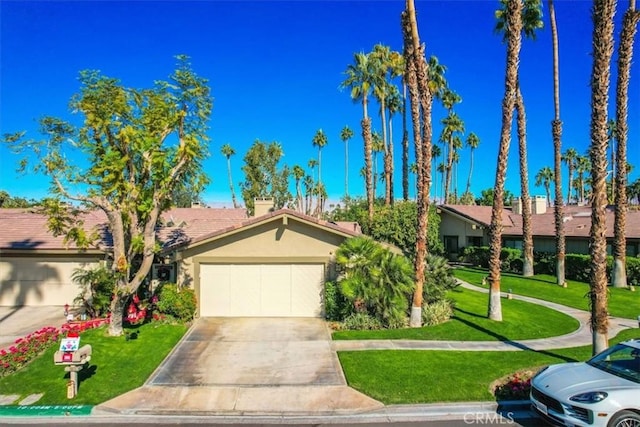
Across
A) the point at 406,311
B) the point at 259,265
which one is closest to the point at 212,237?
the point at 259,265

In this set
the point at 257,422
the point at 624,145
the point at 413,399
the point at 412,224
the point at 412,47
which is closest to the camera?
the point at 257,422

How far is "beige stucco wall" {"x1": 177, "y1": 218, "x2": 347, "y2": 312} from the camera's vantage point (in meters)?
17.1

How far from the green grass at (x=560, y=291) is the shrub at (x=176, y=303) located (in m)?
16.1

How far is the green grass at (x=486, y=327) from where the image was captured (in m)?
14.2

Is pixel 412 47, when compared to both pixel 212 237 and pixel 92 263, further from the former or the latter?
pixel 92 263

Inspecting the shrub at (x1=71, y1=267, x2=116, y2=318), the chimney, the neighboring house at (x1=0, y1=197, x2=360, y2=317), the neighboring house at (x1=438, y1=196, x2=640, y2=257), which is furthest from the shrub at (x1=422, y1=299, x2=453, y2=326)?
the neighboring house at (x1=438, y1=196, x2=640, y2=257)

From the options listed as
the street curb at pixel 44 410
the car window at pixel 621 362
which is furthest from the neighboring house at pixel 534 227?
the street curb at pixel 44 410

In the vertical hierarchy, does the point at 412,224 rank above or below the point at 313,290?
above

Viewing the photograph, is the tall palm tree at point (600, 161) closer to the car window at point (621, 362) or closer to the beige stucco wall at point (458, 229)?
the car window at point (621, 362)

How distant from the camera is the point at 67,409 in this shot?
8930mm

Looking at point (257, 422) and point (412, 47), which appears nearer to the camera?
point (257, 422)

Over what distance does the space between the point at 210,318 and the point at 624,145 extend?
22641 mm

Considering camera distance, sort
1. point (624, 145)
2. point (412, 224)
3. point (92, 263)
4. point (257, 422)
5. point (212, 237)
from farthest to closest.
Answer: point (412, 224) < point (624, 145) < point (92, 263) < point (212, 237) < point (257, 422)

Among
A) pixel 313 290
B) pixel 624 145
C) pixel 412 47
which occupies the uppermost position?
pixel 412 47
